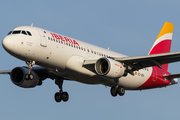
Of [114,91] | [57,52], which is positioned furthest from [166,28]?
[57,52]

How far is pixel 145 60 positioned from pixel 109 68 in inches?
142

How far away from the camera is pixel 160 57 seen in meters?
32.7

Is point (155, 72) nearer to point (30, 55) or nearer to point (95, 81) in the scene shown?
point (95, 81)

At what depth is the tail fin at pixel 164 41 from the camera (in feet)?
152

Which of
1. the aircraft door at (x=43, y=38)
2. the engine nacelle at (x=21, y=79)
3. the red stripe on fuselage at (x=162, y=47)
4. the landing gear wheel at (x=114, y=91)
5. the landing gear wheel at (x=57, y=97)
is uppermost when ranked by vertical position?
the red stripe on fuselage at (x=162, y=47)

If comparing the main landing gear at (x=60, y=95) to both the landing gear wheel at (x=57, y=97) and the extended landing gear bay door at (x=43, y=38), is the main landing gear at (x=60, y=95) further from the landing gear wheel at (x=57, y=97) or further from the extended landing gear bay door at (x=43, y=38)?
the extended landing gear bay door at (x=43, y=38)

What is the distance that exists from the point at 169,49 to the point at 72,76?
738 inches

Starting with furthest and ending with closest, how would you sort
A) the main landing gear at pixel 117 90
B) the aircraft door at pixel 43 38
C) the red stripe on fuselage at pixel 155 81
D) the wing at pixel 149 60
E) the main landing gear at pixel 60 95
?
the red stripe on fuselage at pixel 155 81 < the main landing gear at pixel 60 95 < the main landing gear at pixel 117 90 < the wing at pixel 149 60 < the aircraft door at pixel 43 38

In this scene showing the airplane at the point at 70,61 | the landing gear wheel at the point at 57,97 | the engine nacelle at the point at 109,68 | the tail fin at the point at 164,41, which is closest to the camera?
the airplane at the point at 70,61

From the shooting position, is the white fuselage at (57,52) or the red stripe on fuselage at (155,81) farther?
the red stripe on fuselage at (155,81)

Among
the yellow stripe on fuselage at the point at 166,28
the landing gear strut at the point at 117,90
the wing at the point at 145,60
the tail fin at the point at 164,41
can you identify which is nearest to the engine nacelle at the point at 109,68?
the wing at the point at 145,60

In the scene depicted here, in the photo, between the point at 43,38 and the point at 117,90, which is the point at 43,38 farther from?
the point at 117,90

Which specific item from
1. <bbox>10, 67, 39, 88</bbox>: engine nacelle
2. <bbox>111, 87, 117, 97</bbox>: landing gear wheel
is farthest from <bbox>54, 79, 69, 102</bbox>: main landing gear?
<bbox>111, 87, 117, 97</bbox>: landing gear wheel

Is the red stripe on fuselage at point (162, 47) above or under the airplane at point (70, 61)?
above
